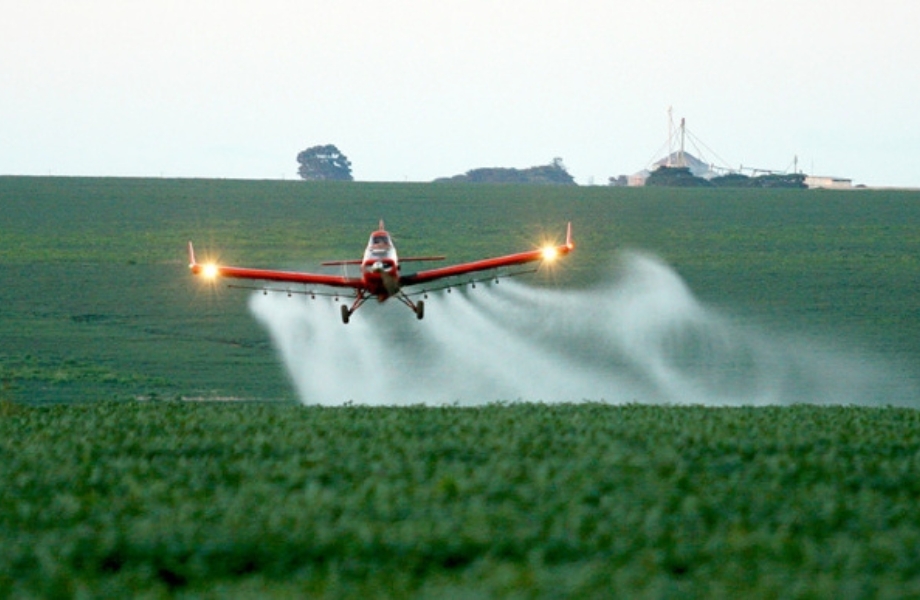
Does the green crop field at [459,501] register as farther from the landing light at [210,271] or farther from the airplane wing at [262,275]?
the landing light at [210,271]

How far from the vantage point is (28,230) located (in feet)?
596

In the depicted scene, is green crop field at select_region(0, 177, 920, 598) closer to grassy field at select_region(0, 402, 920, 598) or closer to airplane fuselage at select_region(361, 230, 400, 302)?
grassy field at select_region(0, 402, 920, 598)

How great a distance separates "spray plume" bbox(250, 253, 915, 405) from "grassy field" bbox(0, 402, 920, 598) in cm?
5603

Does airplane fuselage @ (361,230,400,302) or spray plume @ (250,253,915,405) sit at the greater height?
airplane fuselage @ (361,230,400,302)

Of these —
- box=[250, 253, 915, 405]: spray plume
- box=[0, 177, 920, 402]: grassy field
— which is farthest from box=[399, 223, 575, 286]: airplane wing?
box=[0, 177, 920, 402]: grassy field

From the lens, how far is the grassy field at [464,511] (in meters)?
21.9

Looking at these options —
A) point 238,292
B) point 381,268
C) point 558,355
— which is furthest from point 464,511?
point 238,292

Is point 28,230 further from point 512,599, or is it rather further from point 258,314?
point 512,599

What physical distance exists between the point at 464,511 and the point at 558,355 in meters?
90.0

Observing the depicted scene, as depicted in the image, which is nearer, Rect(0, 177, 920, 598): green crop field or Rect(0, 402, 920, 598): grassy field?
Rect(0, 402, 920, 598): grassy field

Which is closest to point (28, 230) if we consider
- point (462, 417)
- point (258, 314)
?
point (258, 314)

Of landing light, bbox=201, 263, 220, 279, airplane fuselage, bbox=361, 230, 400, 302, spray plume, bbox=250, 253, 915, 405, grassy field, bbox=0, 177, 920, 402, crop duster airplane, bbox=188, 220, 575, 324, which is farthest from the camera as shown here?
grassy field, bbox=0, 177, 920, 402

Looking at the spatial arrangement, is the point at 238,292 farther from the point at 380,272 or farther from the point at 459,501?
the point at 459,501

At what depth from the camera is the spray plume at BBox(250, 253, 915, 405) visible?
10044 cm
